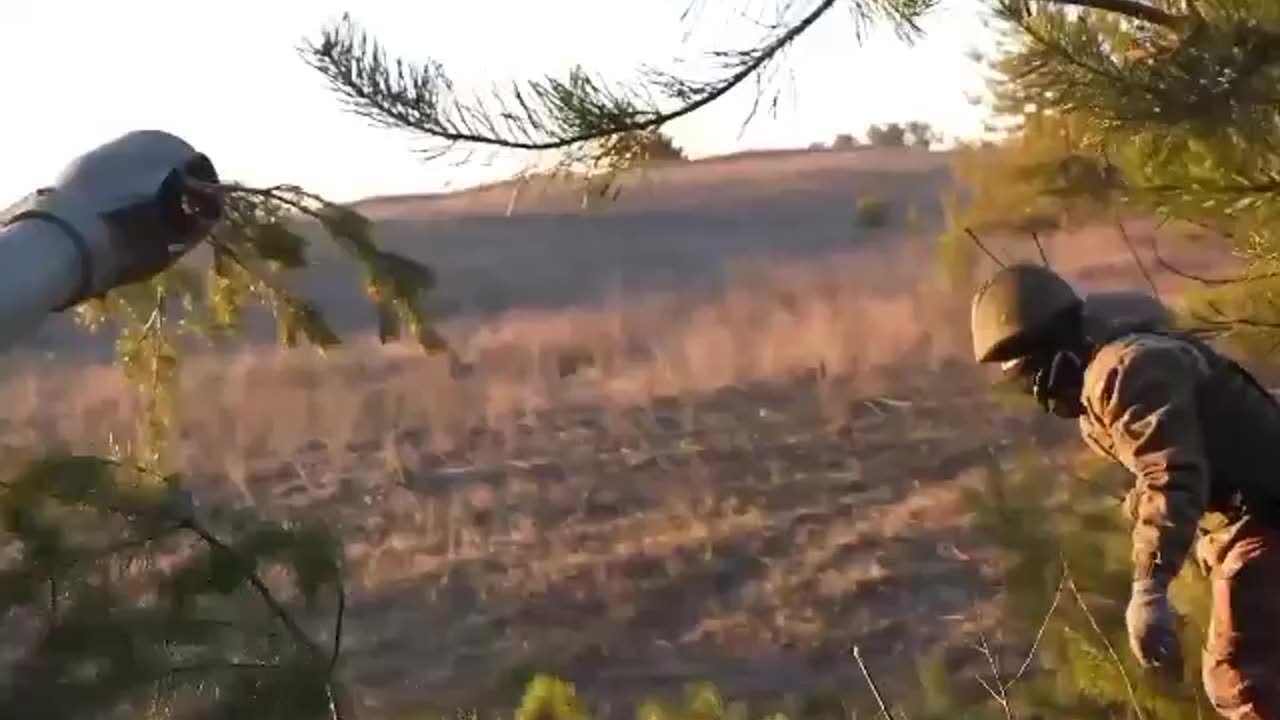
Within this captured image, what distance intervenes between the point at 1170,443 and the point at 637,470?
14404 mm

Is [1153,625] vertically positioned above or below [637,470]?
above

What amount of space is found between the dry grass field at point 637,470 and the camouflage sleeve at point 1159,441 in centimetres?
176

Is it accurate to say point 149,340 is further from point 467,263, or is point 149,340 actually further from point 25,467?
point 467,263

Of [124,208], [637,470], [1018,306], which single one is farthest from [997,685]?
[637,470]

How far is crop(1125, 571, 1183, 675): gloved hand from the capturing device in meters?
3.68

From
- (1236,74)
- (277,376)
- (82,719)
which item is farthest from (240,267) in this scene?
(277,376)

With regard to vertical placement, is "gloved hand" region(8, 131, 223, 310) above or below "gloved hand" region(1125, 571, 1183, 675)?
above

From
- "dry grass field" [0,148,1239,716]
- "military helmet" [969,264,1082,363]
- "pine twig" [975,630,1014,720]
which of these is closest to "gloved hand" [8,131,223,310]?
"military helmet" [969,264,1082,363]

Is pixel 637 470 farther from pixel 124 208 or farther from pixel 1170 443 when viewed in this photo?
pixel 124 208

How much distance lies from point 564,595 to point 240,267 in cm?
996

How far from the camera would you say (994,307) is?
13.2 feet

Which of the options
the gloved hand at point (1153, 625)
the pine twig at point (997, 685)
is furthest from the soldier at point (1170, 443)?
the pine twig at point (997, 685)

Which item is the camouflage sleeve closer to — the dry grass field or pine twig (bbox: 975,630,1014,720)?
pine twig (bbox: 975,630,1014,720)

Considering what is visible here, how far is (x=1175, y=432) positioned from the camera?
12.2 feet
